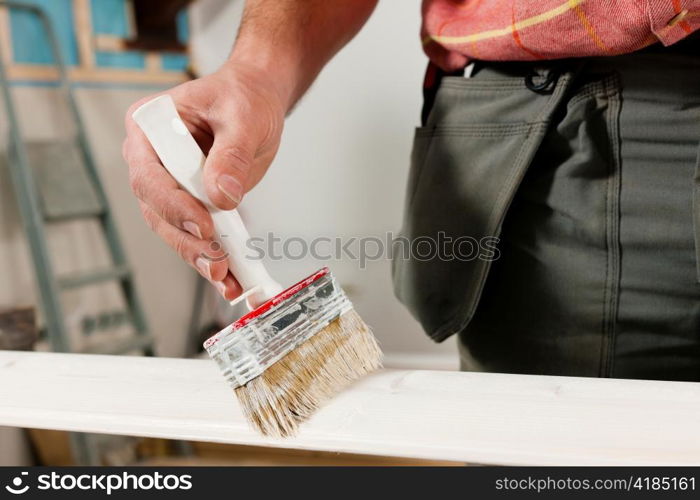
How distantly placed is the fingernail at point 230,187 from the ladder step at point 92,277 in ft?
4.93

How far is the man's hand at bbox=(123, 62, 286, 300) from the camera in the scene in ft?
2.00

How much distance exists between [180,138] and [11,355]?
14.3 inches

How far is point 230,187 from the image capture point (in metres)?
0.60

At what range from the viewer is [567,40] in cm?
66

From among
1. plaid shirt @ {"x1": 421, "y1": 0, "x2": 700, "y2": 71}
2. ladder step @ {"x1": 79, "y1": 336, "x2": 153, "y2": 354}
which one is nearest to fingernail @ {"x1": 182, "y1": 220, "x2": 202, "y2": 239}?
plaid shirt @ {"x1": 421, "y1": 0, "x2": 700, "y2": 71}

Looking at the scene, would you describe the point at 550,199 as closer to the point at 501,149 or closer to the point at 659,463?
the point at 501,149

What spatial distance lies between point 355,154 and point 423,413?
1.97m

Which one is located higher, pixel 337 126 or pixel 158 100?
pixel 158 100

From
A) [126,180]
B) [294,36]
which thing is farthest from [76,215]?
[294,36]

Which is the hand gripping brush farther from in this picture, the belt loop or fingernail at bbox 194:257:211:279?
the belt loop

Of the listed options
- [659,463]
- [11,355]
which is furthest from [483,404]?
[11,355]
